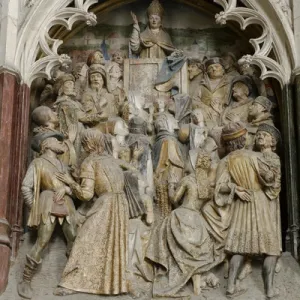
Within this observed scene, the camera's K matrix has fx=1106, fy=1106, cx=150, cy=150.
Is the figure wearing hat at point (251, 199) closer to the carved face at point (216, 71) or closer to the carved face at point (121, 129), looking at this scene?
the carved face at point (216, 71)

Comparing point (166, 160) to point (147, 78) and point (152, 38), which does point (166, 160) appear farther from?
point (152, 38)

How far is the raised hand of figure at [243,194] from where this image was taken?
12477 mm

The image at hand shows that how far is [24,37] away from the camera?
13.3m

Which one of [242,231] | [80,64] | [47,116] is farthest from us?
[80,64]

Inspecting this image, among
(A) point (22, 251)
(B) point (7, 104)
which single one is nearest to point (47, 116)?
(B) point (7, 104)

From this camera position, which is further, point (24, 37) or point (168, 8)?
point (168, 8)

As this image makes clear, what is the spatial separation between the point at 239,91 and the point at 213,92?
34 cm

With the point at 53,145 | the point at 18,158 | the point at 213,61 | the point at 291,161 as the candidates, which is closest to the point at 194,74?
the point at 213,61

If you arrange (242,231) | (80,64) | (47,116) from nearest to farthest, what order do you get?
(242,231) < (47,116) < (80,64)

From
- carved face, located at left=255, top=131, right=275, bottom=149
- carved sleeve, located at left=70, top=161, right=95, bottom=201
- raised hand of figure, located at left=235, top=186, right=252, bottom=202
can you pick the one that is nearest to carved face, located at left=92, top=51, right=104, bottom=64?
carved sleeve, located at left=70, top=161, right=95, bottom=201

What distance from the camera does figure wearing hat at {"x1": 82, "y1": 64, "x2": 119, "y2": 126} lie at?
13.6 m

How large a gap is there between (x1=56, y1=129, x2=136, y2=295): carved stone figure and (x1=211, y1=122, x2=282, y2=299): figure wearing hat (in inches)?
45.3

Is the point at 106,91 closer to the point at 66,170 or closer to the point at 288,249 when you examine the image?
the point at 66,170

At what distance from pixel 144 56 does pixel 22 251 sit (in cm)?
317
